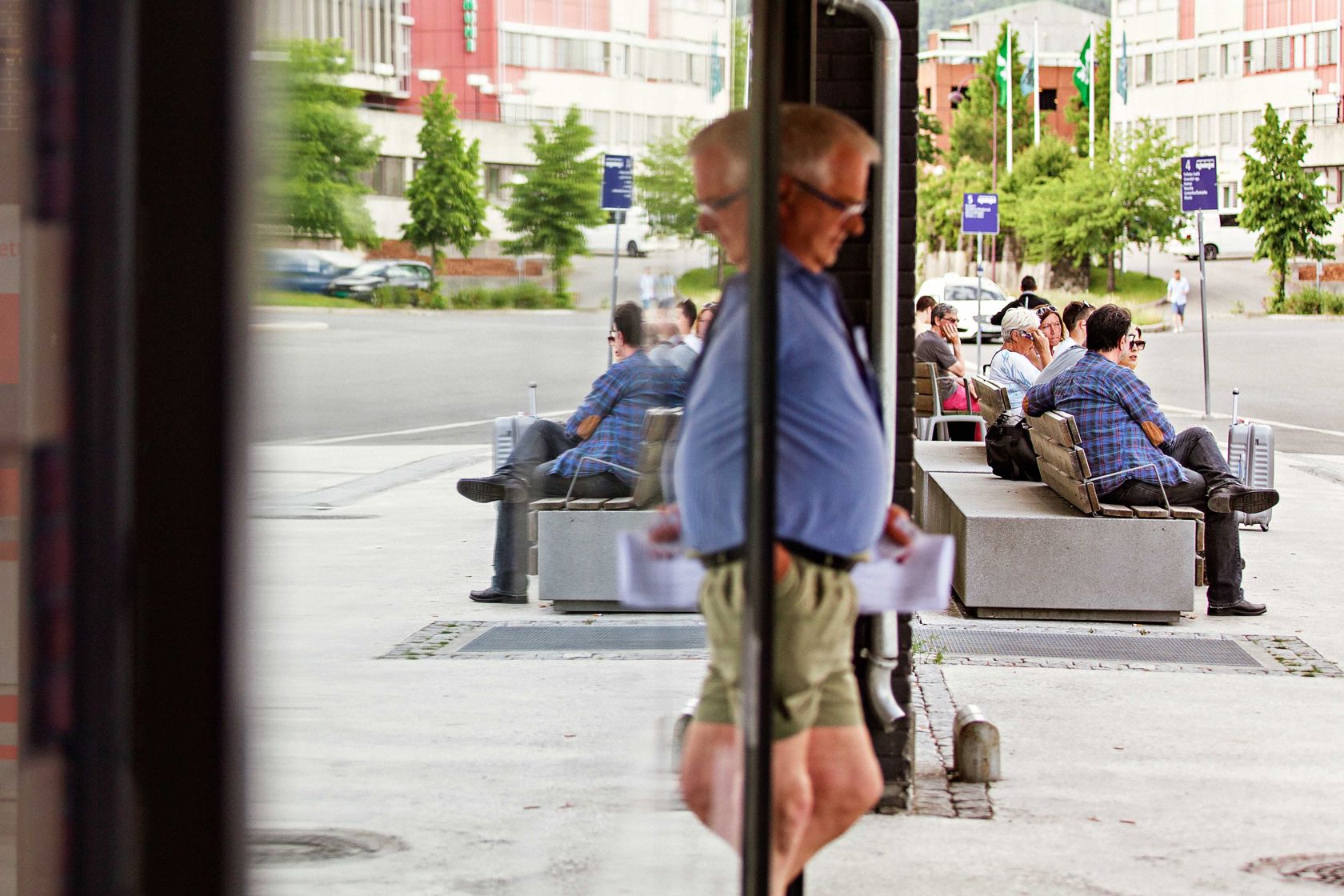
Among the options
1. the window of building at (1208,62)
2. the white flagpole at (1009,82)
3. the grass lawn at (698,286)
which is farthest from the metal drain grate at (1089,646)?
the window of building at (1208,62)

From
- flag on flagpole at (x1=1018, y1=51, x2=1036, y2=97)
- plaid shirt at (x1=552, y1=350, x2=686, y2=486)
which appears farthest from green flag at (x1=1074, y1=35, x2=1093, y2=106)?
plaid shirt at (x1=552, y1=350, x2=686, y2=486)

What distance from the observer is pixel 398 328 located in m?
1.99

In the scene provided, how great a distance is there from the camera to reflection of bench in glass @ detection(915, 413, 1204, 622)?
723cm

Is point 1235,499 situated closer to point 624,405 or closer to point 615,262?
point 624,405

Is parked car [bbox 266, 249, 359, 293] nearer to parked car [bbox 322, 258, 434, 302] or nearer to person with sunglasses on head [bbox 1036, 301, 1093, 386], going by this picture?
parked car [bbox 322, 258, 434, 302]

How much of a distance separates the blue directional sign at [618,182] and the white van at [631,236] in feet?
0.07

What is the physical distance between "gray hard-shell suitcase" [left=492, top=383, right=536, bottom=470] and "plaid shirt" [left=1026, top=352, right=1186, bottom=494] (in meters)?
4.51

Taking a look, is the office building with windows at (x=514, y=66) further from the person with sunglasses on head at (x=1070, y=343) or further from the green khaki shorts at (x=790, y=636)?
the person with sunglasses on head at (x=1070, y=343)

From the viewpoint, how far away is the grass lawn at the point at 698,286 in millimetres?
2393

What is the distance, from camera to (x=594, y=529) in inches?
121

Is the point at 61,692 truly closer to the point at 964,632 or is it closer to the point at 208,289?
the point at 208,289

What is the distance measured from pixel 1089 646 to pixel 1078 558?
54 centimetres

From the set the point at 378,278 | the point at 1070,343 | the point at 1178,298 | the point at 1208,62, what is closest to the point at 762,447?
the point at 378,278

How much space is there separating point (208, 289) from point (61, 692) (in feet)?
1.21
